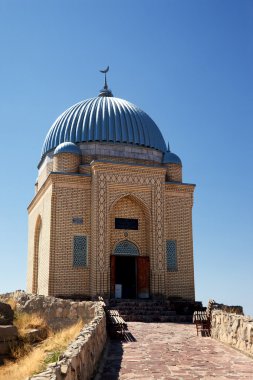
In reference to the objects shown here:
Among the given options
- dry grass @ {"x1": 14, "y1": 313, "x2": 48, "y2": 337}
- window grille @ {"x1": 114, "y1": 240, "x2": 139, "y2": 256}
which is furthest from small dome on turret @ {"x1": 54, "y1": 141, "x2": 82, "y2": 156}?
dry grass @ {"x1": 14, "y1": 313, "x2": 48, "y2": 337}

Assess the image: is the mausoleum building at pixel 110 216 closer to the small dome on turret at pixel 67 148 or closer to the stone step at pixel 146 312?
the small dome on turret at pixel 67 148

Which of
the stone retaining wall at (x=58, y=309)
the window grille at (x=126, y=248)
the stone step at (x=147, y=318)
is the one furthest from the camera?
the window grille at (x=126, y=248)


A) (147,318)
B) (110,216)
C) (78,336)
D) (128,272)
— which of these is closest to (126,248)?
(128,272)

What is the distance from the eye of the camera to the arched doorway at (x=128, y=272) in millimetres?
20016

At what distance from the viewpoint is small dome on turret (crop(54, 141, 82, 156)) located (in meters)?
21.2

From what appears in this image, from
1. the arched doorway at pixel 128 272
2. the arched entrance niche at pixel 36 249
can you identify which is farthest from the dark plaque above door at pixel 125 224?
the arched entrance niche at pixel 36 249

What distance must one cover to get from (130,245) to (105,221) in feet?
5.88

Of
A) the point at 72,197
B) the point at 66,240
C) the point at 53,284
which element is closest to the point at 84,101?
the point at 72,197

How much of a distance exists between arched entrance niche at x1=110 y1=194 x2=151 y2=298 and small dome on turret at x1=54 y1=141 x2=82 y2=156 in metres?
3.14

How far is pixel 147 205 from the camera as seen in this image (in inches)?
814

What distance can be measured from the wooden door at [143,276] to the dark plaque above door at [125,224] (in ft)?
4.61

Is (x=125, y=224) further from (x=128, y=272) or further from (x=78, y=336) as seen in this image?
(x=78, y=336)

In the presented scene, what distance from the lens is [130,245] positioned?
2062cm

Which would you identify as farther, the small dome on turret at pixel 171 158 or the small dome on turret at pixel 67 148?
the small dome on turret at pixel 171 158
